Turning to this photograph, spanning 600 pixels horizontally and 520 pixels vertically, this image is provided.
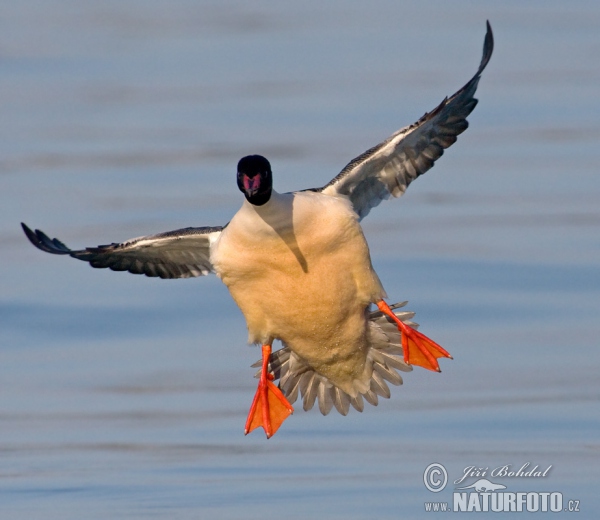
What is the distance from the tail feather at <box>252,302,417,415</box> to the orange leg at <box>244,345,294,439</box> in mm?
399

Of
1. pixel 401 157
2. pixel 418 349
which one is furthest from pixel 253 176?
pixel 418 349

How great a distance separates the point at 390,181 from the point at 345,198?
2.23 feet

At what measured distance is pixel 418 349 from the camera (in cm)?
1148

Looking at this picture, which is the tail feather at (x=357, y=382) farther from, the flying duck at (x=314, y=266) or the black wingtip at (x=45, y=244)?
the black wingtip at (x=45, y=244)

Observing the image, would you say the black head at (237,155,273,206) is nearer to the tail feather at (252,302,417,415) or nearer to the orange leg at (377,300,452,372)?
Result: the orange leg at (377,300,452,372)

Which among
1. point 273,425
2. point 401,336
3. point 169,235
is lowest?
point 273,425

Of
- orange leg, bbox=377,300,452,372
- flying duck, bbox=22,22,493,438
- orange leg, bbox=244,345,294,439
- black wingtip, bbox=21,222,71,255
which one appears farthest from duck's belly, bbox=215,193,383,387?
black wingtip, bbox=21,222,71,255

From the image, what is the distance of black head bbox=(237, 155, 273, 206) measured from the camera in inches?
398

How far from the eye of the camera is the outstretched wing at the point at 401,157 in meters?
10.9

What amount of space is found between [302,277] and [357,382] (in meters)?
1.81

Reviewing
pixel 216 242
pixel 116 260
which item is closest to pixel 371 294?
pixel 216 242

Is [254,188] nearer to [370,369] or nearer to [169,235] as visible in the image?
[169,235]

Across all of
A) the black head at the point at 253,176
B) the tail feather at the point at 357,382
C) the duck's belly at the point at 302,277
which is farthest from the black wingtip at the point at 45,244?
the tail feather at the point at 357,382

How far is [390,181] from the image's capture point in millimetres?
11523
